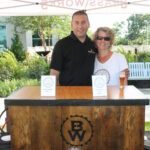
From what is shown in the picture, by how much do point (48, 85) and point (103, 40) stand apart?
2.53ft

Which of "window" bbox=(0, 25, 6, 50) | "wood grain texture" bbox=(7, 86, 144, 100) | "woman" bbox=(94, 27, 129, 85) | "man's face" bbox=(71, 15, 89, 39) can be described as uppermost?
"window" bbox=(0, 25, 6, 50)

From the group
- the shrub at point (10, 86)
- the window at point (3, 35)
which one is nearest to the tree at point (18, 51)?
the window at point (3, 35)

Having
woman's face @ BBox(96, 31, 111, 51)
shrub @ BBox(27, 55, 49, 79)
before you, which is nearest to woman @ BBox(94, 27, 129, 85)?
woman's face @ BBox(96, 31, 111, 51)

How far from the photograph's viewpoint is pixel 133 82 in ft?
22.9

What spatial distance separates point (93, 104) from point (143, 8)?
7.39 feet

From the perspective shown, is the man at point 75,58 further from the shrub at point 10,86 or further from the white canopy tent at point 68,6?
the shrub at point 10,86

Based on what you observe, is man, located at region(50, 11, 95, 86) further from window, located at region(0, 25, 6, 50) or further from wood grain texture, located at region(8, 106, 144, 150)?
window, located at region(0, 25, 6, 50)

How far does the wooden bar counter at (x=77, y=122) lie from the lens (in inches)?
64.1

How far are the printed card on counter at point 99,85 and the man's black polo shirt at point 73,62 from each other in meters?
0.60

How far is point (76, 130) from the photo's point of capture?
1.67 m

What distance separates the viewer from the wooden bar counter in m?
1.63

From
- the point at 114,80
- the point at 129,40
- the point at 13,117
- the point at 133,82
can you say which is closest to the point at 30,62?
the point at 133,82

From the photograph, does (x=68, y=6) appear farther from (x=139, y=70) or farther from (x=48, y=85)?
(x=139, y=70)

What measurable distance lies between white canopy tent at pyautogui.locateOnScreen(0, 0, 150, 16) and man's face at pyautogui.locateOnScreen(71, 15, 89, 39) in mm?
1115
